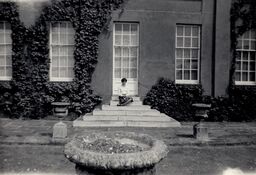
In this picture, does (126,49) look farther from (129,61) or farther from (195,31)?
(195,31)

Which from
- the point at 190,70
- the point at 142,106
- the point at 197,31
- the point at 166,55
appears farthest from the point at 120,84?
the point at 197,31

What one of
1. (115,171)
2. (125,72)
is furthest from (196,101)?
(115,171)

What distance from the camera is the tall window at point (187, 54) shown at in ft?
43.3

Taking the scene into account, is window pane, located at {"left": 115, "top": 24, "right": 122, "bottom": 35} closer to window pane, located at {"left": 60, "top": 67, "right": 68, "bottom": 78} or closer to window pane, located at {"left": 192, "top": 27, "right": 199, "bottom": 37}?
window pane, located at {"left": 60, "top": 67, "right": 68, "bottom": 78}

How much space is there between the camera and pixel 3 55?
42.6 feet

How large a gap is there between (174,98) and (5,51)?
298 inches

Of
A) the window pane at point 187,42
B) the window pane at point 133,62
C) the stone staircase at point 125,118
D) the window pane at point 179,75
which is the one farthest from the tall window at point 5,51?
the window pane at point 187,42

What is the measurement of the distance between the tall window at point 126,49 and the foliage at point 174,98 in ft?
3.89

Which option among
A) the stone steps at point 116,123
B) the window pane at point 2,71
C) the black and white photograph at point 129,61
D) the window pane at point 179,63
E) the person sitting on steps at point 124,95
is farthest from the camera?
the window pane at point 179,63

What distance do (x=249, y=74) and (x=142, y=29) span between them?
529cm

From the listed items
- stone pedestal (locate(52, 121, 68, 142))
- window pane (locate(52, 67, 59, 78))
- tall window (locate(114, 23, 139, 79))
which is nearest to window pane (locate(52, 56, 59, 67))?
window pane (locate(52, 67, 59, 78))

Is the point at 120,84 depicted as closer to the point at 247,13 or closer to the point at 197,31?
the point at 197,31

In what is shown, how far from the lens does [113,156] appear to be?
10.4ft

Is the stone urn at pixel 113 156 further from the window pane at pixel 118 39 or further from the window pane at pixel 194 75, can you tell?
the window pane at pixel 194 75
